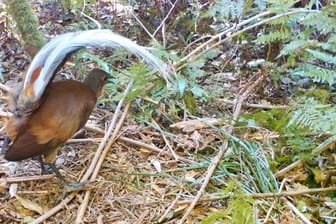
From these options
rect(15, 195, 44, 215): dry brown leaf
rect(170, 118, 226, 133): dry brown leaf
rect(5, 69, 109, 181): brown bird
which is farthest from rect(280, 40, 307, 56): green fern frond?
rect(15, 195, 44, 215): dry brown leaf

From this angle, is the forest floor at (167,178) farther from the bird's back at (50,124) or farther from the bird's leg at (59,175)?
the bird's back at (50,124)

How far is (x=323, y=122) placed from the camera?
2.00m

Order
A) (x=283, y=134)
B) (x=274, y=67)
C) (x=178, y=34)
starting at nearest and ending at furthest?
(x=283, y=134) < (x=274, y=67) < (x=178, y=34)

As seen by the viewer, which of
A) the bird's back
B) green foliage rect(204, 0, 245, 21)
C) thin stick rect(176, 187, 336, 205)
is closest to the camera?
the bird's back

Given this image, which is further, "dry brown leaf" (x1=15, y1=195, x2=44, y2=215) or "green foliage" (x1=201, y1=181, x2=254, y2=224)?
"dry brown leaf" (x1=15, y1=195, x2=44, y2=215)

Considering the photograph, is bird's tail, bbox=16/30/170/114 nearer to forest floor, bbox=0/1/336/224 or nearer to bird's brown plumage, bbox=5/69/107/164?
bird's brown plumage, bbox=5/69/107/164

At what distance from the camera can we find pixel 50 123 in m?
1.96

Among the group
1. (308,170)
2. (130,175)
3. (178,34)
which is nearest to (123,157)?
(130,175)

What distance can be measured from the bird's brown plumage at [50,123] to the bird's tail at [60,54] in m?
0.05

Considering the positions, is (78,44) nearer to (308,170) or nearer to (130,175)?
(130,175)

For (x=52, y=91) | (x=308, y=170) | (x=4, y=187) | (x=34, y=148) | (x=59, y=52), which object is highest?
(x=59, y=52)

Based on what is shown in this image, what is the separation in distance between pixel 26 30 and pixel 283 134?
49.9 inches

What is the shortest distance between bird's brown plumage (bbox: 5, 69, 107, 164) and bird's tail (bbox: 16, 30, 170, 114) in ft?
0.17

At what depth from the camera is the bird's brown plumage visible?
6.29ft
